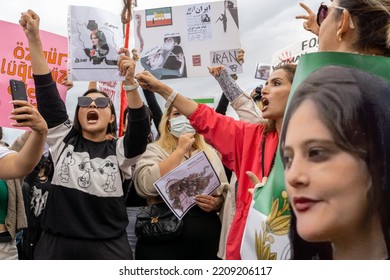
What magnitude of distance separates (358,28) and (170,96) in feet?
3.69

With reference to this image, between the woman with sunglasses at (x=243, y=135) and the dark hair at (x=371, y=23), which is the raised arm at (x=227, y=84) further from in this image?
the dark hair at (x=371, y=23)

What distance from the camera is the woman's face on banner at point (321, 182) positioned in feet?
3.33

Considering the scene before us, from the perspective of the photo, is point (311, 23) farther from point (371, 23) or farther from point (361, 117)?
point (361, 117)

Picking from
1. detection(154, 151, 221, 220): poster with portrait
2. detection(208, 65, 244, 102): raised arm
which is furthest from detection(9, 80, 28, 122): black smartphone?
detection(208, 65, 244, 102): raised arm

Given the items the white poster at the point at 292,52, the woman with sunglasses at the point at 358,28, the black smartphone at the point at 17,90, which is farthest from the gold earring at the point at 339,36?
the white poster at the point at 292,52

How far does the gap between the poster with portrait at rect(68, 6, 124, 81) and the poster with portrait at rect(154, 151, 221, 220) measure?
3.11ft

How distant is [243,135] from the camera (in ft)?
6.86

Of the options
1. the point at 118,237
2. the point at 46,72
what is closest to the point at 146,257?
the point at 118,237

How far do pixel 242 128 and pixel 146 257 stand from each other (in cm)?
112

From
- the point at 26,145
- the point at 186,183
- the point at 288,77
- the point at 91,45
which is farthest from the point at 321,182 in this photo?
the point at 91,45

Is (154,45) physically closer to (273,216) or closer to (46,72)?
(46,72)

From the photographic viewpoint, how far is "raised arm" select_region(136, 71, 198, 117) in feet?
7.07

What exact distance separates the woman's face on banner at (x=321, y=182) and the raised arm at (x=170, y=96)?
1070mm
